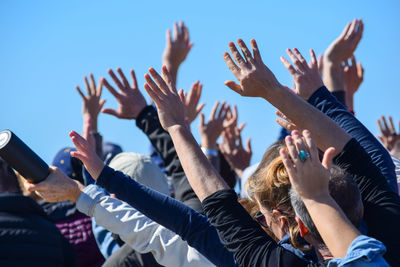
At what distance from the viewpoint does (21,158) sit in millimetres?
3043

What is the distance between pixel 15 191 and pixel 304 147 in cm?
224

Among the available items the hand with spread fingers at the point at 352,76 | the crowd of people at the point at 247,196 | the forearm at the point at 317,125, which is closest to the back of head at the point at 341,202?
the crowd of people at the point at 247,196

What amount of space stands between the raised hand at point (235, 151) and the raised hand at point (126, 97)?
79.7 inches

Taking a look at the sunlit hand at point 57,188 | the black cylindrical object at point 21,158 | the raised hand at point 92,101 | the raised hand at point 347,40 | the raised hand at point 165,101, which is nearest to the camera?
the raised hand at point 165,101

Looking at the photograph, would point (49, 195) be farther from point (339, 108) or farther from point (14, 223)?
point (339, 108)

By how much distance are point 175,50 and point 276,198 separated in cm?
402

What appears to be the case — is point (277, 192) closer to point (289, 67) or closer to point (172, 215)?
point (172, 215)

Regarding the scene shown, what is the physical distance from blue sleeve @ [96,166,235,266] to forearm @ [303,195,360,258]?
74 centimetres

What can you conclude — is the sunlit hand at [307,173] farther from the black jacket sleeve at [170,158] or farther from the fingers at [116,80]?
the fingers at [116,80]

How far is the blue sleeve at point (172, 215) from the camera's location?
2742 millimetres

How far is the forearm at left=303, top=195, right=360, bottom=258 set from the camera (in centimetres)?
203

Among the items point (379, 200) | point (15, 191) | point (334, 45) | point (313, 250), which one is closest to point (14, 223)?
point (15, 191)

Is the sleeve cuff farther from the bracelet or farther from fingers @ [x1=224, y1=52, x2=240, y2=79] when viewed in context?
the bracelet

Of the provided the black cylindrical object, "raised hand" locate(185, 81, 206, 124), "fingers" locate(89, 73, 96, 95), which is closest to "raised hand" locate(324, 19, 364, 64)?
"raised hand" locate(185, 81, 206, 124)
